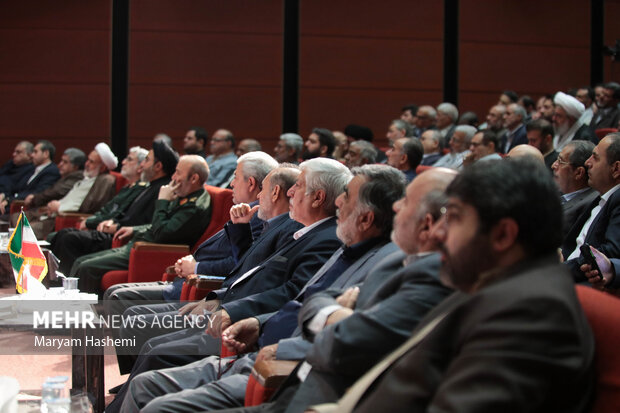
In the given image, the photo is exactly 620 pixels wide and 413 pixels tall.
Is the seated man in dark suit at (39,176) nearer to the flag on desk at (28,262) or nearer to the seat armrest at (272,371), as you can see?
the flag on desk at (28,262)

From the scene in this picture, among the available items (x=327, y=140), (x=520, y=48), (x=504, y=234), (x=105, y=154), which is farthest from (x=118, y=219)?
(x=520, y=48)

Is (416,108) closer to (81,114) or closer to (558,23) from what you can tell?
(558,23)

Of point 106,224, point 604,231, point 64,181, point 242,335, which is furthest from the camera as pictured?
point 64,181

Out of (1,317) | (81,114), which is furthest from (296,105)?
(1,317)

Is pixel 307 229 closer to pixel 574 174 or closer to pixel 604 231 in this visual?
pixel 604 231

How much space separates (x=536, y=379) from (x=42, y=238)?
6.10 meters

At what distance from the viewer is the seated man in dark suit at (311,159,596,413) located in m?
1.18

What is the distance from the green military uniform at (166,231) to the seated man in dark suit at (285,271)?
1643mm

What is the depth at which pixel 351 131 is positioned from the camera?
8.24 metres

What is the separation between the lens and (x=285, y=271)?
9.41 ft

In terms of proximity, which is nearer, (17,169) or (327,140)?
(327,140)

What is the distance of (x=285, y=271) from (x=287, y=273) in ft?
0.08

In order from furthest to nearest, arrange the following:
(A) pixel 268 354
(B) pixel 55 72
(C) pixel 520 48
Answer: (C) pixel 520 48 → (B) pixel 55 72 → (A) pixel 268 354

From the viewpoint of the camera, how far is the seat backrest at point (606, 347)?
4.18 feet
